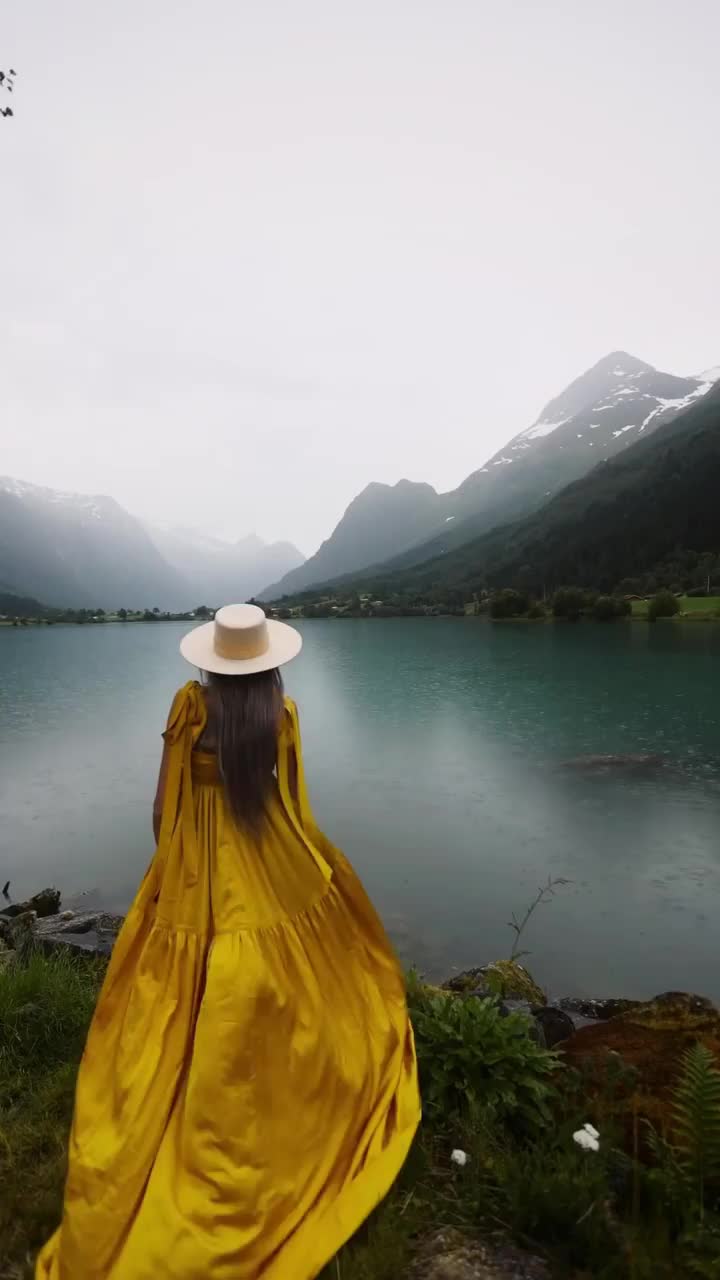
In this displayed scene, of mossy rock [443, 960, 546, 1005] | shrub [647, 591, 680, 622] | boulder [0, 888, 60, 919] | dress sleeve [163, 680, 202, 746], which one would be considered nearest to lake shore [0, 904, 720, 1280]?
mossy rock [443, 960, 546, 1005]

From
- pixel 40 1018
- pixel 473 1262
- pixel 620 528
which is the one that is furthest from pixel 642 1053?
pixel 620 528

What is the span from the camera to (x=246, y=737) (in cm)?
301

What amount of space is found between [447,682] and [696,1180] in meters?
36.9

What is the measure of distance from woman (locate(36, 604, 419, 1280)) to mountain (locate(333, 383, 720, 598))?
361 feet

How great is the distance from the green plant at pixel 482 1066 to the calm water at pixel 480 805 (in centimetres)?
512

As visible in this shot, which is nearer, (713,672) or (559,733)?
(559,733)

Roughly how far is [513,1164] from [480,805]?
14424mm

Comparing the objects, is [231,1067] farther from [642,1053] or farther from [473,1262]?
[642,1053]

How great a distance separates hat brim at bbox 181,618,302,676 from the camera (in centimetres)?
299

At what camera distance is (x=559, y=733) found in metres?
24.6

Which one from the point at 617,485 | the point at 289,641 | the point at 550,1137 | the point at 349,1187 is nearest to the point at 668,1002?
the point at 550,1137

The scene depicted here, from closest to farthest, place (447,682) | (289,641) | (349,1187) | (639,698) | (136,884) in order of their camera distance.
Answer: (349,1187), (289,641), (136,884), (639,698), (447,682)

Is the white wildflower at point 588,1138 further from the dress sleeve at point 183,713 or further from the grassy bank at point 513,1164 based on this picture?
the dress sleeve at point 183,713

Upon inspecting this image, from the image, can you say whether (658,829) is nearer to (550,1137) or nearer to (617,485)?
(550,1137)
